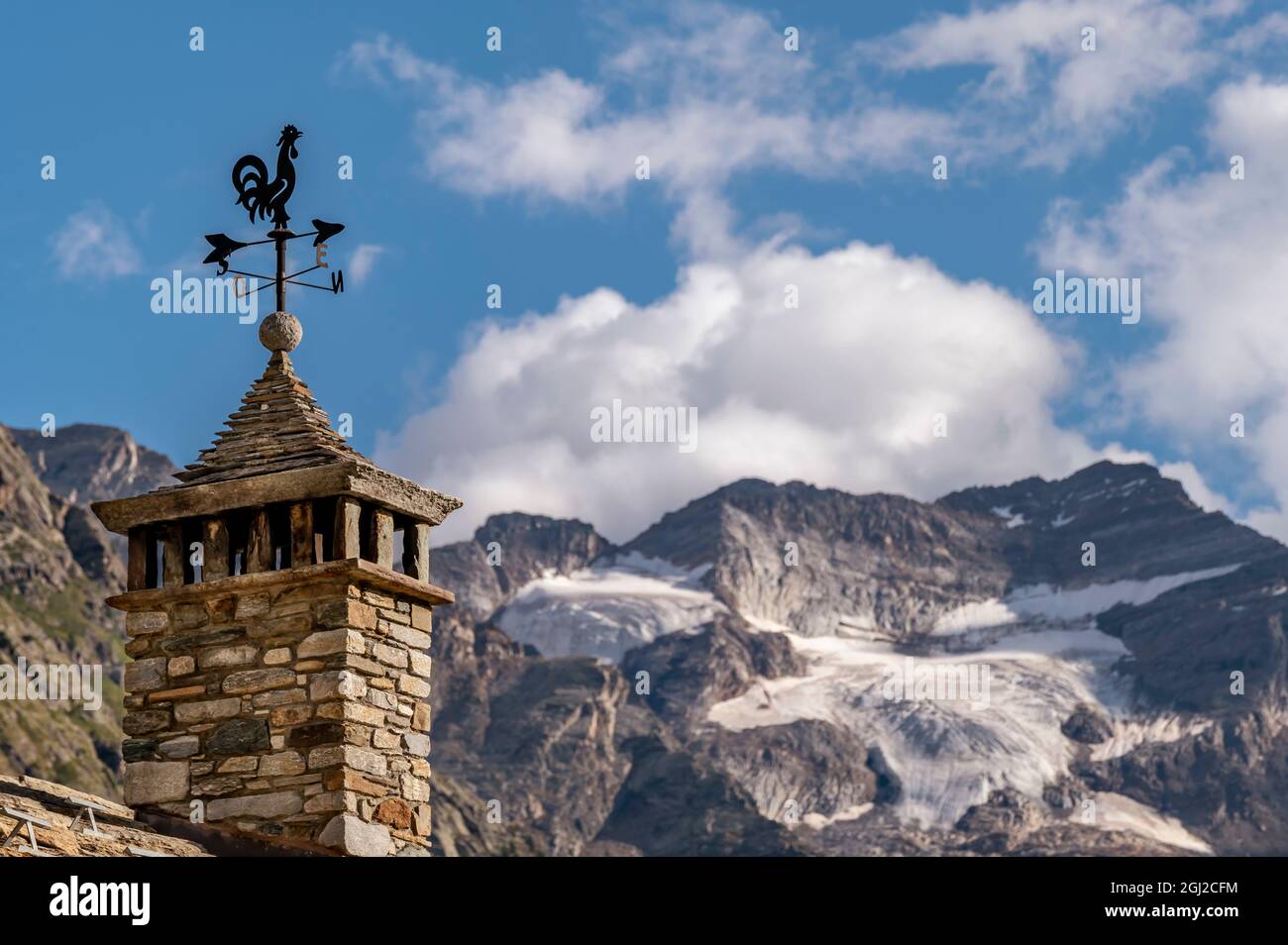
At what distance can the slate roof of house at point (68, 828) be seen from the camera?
21.1m

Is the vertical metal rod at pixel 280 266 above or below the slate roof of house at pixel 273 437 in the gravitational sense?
above

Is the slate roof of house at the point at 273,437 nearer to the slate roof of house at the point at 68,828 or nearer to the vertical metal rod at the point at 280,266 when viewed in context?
the vertical metal rod at the point at 280,266

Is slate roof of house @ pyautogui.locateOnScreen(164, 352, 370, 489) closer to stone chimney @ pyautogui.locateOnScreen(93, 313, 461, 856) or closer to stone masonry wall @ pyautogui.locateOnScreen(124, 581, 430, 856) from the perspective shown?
stone chimney @ pyautogui.locateOnScreen(93, 313, 461, 856)

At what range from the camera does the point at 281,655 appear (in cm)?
2545

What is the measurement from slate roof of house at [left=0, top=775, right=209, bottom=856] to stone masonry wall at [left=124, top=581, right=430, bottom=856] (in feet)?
3.24

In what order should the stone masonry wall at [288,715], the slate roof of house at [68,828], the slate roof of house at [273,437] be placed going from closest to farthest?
the slate roof of house at [68,828]
the stone masonry wall at [288,715]
the slate roof of house at [273,437]

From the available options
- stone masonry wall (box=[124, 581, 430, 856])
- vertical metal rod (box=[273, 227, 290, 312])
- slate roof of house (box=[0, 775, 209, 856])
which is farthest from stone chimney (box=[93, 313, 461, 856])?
vertical metal rod (box=[273, 227, 290, 312])

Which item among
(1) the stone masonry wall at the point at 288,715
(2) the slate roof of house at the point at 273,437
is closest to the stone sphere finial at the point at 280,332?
(2) the slate roof of house at the point at 273,437

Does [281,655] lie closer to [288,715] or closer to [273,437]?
[288,715]

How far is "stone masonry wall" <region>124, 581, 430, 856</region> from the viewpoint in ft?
81.6

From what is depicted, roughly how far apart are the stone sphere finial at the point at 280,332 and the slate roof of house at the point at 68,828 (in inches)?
248

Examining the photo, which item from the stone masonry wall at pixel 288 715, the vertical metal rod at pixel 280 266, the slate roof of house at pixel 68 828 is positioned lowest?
the slate roof of house at pixel 68 828
